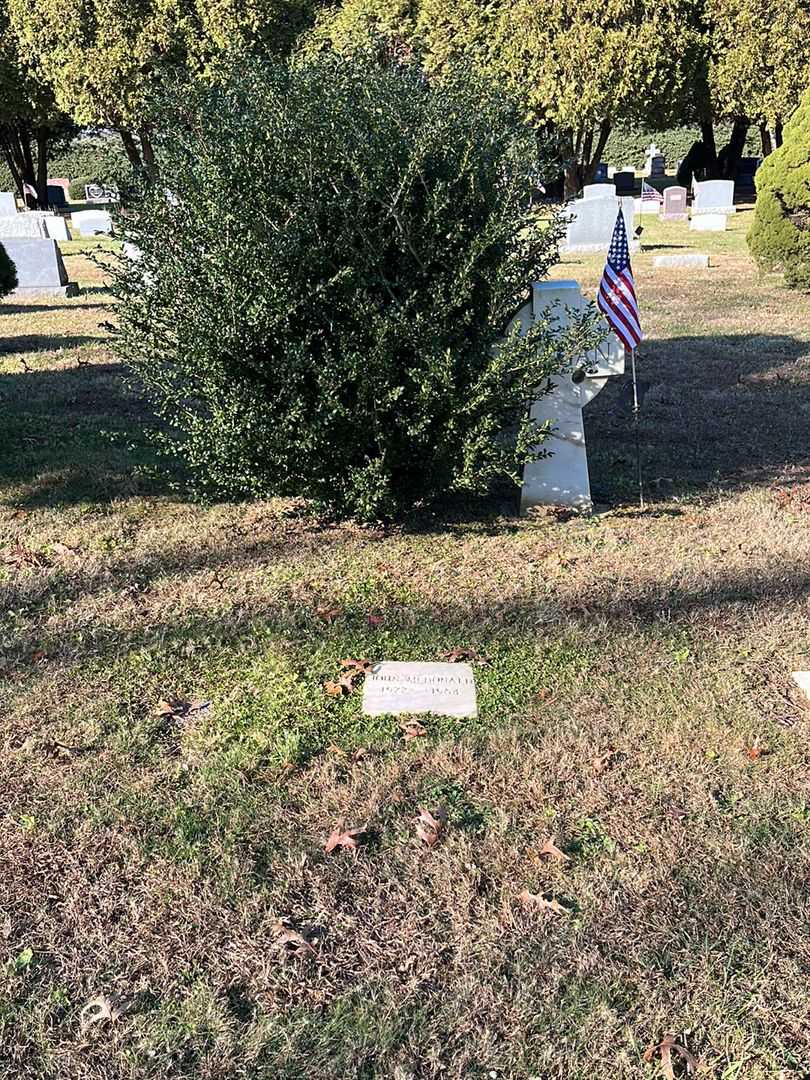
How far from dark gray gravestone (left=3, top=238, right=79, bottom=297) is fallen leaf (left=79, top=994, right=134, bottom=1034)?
15416 mm

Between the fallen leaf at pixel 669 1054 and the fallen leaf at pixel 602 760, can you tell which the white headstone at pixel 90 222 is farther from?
the fallen leaf at pixel 669 1054

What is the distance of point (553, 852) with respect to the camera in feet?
9.27

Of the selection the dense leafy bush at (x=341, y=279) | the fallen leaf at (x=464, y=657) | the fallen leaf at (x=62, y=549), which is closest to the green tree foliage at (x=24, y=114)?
the dense leafy bush at (x=341, y=279)

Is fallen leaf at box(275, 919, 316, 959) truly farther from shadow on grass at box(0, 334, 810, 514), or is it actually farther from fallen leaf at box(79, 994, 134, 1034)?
shadow on grass at box(0, 334, 810, 514)

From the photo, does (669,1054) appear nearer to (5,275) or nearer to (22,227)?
(5,275)

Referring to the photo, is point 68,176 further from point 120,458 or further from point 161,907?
point 161,907

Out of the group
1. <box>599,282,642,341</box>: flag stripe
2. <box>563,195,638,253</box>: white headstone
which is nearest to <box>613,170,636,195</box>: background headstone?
<box>563,195,638,253</box>: white headstone

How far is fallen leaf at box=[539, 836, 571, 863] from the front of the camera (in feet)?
9.20

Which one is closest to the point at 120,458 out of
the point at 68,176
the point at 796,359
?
the point at 796,359

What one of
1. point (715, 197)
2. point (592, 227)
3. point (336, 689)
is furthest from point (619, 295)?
point (715, 197)

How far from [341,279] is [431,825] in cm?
288

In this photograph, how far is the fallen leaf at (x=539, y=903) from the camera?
261cm

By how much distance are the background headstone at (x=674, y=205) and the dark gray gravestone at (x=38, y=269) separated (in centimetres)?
2057

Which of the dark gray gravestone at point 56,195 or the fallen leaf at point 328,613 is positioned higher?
the dark gray gravestone at point 56,195
